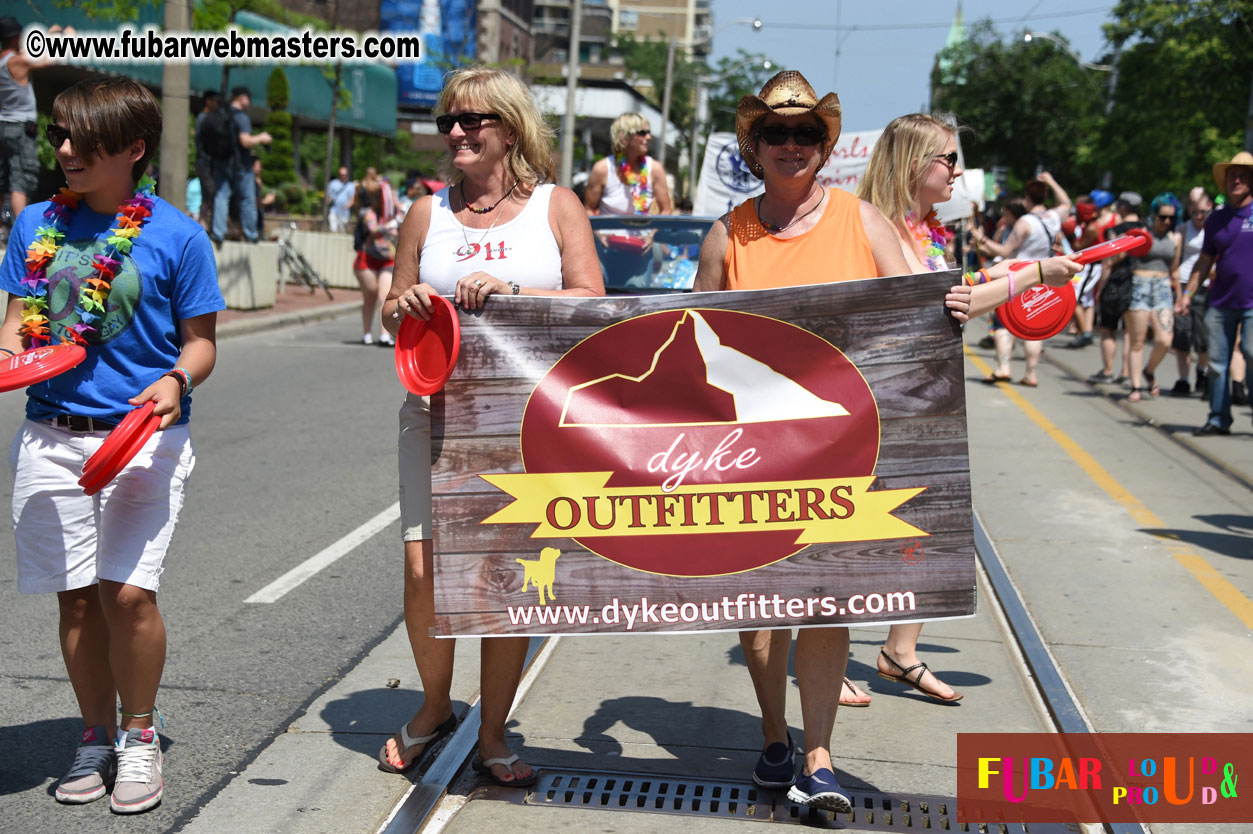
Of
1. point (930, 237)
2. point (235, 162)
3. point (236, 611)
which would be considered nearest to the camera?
→ point (930, 237)

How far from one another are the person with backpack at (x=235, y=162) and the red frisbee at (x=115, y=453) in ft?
46.2

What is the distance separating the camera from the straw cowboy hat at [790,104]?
3.67 meters

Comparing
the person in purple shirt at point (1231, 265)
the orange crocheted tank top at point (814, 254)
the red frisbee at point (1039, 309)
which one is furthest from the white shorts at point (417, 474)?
the person in purple shirt at point (1231, 265)

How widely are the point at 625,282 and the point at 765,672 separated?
570 centimetres

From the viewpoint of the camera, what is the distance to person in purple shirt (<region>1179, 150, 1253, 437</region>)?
32.0ft

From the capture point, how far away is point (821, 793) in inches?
143

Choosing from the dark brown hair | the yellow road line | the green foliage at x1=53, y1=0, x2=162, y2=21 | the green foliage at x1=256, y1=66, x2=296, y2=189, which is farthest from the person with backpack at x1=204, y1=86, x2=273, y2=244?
the green foliage at x1=256, y1=66, x2=296, y2=189

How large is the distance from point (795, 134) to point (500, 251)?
86cm

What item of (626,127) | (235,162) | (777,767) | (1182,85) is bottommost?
(777,767)

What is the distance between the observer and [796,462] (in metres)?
3.61

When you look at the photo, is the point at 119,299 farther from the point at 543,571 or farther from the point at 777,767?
the point at 777,767

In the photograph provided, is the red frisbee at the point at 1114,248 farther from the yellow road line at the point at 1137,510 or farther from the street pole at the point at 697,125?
the street pole at the point at 697,125

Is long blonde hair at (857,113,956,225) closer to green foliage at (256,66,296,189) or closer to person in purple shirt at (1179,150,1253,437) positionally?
person in purple shirt at (1179,150,1253,437)

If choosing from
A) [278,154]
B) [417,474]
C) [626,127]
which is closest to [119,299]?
[417,474]
